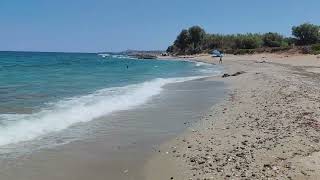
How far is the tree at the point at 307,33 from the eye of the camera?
12750 cm

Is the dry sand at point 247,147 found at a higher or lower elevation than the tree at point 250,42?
higher

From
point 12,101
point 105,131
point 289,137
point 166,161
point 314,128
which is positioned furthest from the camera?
point 12,101

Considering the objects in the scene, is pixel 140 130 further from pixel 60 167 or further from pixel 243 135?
pixel 60 167

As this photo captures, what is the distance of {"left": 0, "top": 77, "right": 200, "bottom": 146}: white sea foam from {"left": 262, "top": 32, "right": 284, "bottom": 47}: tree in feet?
386

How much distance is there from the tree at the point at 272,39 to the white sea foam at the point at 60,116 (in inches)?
4637

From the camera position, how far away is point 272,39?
14350cm

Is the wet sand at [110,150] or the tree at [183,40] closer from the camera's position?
the wet sand at [110,150]

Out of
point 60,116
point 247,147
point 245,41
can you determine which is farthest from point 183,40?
point 247,147

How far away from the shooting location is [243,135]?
44.3 ft

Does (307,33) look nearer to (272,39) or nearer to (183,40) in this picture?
(272,39)

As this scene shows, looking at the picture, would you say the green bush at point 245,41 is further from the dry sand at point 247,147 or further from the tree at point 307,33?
the dry sand at point 247,147

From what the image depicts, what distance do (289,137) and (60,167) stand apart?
20.5ft

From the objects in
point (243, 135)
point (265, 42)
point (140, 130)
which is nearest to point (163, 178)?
point (243, 135)

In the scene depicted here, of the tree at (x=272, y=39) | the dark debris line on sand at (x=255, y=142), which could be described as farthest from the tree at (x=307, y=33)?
the dark debris line on sand at (x=255, y=142)
